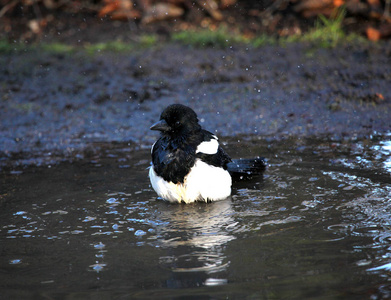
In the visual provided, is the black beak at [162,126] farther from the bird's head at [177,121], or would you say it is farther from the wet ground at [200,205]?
the wet ground at [200,205]

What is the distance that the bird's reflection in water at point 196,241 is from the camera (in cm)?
357

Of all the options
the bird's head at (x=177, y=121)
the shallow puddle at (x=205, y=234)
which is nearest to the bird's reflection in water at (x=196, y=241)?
Result: the shallow puddle at (x=205, y=234)

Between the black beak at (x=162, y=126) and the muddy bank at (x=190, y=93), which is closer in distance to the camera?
the black beak at (x=162, y=126)

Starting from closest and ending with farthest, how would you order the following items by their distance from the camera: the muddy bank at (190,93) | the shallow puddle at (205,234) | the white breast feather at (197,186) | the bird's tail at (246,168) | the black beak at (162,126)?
1. the shallow puddle at (205,234)
2. the white breast feather at (197,186)
3. the black beak at (162,126)
4. the bird's tail at (246,168)
5. the muddy bank at (190,93)

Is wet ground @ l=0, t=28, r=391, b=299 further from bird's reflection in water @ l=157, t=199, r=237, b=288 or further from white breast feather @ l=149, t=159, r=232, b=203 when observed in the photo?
white breast feather @ l=149, t=159, r=232, b=203

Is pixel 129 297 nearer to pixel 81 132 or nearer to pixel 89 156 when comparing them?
pixel 89 156

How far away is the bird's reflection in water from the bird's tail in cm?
57

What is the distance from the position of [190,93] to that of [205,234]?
4.97m

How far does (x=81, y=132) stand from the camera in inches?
322

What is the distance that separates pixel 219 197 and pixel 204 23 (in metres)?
7.24

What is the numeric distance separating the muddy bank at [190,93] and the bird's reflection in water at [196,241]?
277cm

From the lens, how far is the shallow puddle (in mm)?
3418

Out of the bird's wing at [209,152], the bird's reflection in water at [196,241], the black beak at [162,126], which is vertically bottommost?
the bird's reflection in water at [196,241]

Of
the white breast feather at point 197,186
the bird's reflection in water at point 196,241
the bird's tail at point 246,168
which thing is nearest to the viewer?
the bird's reflection in water at point 196,241
